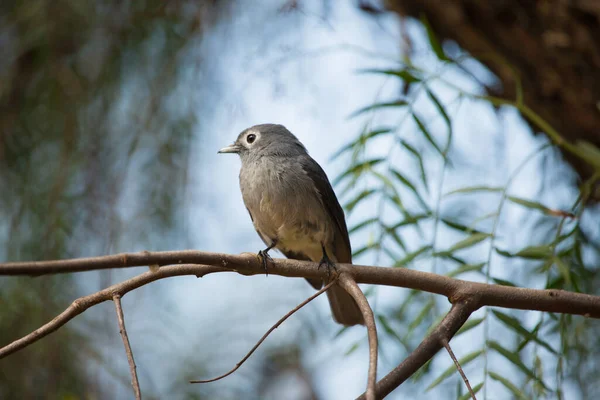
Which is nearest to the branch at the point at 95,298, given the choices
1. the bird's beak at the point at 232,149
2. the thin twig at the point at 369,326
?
the thin twig at the point at 369,326

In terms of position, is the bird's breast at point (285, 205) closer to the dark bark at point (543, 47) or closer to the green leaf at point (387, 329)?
the green leaf at point (387, 329)

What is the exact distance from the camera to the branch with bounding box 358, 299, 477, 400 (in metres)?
1.79

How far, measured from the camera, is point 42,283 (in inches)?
141

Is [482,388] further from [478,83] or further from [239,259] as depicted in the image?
[478,83]

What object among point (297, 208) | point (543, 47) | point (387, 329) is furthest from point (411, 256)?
point (543, 47)

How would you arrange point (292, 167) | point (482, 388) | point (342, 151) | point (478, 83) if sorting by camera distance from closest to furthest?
point (482, 388), point (342, 151), point (292, 167), point (478, 83)

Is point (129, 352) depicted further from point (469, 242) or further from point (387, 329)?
point (469, 242)

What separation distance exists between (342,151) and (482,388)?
54.6 inches

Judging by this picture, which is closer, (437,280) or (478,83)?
(437,280)

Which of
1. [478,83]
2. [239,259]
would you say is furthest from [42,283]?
[478,83]

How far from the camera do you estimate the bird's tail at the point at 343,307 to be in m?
3.37

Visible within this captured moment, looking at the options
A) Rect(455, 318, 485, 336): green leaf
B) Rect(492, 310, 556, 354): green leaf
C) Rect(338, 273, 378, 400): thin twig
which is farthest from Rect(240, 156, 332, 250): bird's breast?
Rect(338, 273, 378, 400): thin twig

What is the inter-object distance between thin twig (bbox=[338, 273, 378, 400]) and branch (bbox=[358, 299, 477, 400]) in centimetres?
5

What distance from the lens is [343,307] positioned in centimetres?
339
